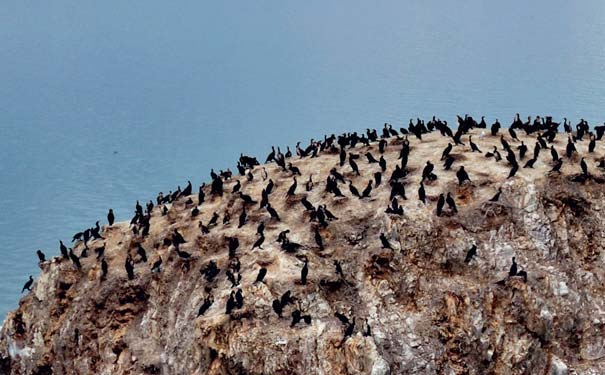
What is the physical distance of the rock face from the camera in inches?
1815

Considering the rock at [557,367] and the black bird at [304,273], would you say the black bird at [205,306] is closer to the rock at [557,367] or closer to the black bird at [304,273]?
the black bird at [304,273]

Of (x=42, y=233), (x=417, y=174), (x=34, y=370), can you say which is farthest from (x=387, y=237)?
(x=42, y=233)

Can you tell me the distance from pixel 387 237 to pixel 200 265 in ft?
42.5

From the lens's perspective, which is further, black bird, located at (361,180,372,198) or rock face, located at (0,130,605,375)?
black bird, located at (361,180,372,198)

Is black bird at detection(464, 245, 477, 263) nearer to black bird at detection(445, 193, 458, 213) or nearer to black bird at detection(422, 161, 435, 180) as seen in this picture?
black bird at detection(445, 193, 458, 213)

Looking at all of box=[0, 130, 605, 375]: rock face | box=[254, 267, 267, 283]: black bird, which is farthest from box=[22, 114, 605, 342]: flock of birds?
box=[0, 130, 605, 375]: rock face

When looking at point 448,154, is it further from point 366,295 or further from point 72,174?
point 72,174

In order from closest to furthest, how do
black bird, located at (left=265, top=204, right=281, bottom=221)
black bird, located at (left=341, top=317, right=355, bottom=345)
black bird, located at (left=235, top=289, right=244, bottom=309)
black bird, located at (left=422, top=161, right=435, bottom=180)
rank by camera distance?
black bird, located at (left=341, top=317, right=355, bottom=345) < black bird, located at (left=235, top=289, right=244, bottom=309) < black bird, located at (left=265, top=204, right=281, bottom=221) < black bird, located at (left=422, top=161, right=435, bottom=180)

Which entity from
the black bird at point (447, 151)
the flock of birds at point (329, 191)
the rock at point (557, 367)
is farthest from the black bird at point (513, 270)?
the black bird at point (447, 151)

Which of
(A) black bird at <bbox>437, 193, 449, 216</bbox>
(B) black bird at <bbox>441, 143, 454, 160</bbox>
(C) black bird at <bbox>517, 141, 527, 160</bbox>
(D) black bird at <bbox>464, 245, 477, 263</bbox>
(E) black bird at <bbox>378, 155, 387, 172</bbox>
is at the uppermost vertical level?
(B) black bird at <bbox>441, 143, 454, 160</bbox>

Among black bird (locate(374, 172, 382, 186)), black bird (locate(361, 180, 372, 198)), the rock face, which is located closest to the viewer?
the rock face

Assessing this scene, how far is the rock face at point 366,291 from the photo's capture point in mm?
46094

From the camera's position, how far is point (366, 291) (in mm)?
49344

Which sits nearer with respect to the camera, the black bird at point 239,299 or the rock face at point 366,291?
the black bird at point 239,299
